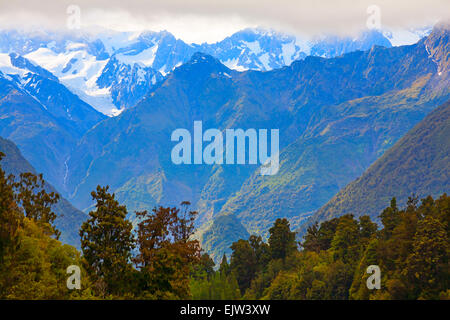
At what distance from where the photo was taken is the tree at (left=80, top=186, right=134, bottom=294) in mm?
70438

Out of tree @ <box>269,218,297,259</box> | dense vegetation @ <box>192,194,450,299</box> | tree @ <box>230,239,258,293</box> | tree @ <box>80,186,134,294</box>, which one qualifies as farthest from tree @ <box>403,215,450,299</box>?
tree @ <box>230,239,258,293</box>

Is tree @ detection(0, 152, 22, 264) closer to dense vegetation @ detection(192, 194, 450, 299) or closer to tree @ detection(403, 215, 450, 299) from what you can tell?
dense vegetation @ detection(192, 194, 450, 299)

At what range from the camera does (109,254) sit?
70.2m

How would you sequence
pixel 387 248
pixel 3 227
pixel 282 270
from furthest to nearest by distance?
pixel 282 270 → pixel 387 248 → pixel 3 227

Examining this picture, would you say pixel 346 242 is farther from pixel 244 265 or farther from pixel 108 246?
pixel 108 246

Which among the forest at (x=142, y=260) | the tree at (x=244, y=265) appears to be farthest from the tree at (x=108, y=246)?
the tree at (x=244, y=265)

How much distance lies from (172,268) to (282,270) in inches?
1982

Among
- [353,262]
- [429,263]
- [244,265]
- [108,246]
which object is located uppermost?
[244,265]

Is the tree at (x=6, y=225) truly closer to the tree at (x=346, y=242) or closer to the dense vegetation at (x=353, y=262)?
the dense vegetation at (x=353, y=262)

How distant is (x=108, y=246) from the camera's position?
71.3 m

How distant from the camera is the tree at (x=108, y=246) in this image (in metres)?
70.4

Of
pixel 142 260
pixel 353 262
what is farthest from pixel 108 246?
pixel 353 262
